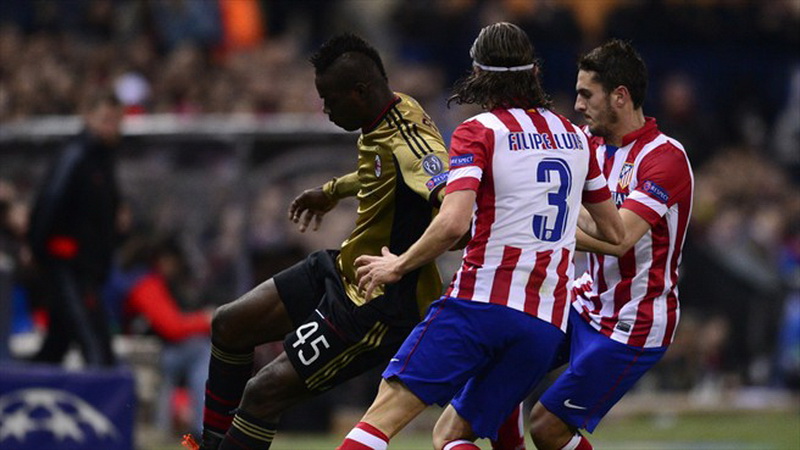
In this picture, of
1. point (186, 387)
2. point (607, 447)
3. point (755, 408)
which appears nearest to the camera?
point (607, 447)

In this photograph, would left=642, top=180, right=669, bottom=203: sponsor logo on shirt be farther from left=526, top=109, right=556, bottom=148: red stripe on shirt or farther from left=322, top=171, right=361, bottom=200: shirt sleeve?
left=322, top=171, right=361, bottom=200: shirt sleeve

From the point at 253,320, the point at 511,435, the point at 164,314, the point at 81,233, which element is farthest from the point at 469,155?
the point at 164,314

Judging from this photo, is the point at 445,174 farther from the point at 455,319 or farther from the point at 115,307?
the point at 115,307

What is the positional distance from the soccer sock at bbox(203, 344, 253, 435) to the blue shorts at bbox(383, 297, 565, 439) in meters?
1.38

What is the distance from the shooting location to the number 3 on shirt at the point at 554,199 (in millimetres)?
7418

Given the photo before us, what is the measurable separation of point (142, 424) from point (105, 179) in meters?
2.70

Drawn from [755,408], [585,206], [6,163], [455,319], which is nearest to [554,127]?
[585,206]

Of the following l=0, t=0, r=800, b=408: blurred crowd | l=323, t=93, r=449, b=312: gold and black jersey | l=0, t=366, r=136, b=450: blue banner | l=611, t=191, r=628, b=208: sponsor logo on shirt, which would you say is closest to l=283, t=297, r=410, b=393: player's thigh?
l=323, t=93, r=449, b=312: gold and black jersey

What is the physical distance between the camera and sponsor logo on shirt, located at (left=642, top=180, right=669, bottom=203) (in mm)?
8195

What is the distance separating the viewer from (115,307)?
15359 millimetres

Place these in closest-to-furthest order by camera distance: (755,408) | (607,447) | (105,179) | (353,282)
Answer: (353,282), (105,179), (607,447), (755,408)

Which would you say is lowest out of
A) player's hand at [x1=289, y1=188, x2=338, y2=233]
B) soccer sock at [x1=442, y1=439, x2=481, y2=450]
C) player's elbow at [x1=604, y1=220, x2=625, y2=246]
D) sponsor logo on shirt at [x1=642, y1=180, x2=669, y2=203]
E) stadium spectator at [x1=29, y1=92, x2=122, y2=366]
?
stadium spectator at [x1=29, y1=92, x2=122, y2=366]

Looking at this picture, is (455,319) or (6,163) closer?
(455,319)

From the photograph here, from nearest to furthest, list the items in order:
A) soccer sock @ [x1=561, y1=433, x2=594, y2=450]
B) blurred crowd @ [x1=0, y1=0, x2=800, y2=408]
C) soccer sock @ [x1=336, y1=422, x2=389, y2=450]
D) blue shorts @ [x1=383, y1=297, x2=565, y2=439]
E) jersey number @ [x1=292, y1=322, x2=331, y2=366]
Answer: soccer sock @ [x1=336, y1=422, x2=389, y2=450]
blue shorts @ [x1=383, y1=297, x2=565, y2=439]
jersey number @ [x1=292, y1=322, x2=331, y2=366]
soccer sock @ [x1=561, y1=433, x2=594, y2=450]
blurred crowd @ [x1=0, y1=0, x2=800, y2=408]
